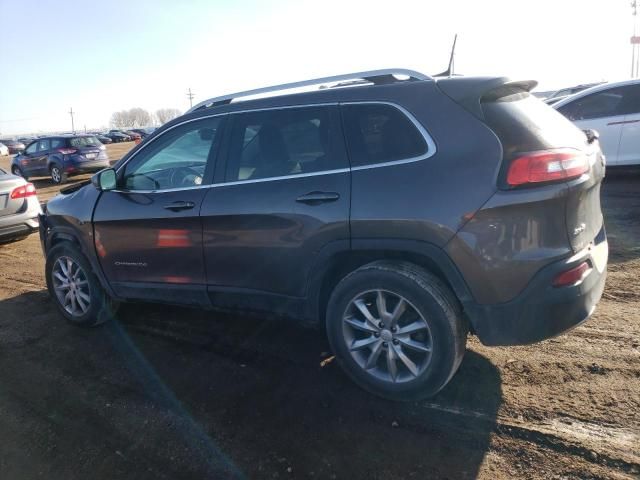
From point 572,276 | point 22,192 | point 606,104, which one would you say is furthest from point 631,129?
point 22,192

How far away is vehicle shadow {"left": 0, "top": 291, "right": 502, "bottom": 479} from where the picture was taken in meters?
2.44

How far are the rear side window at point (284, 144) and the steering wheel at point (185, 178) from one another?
0.31 metres

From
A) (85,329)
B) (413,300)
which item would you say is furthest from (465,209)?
(85,329)

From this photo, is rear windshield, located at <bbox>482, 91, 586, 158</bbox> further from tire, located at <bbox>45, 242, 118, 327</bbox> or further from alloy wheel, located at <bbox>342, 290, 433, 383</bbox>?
tire, located at <bbox>45, 242, 118, 327</bbox>

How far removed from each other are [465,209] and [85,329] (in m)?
3.56

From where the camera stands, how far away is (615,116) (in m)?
7.94

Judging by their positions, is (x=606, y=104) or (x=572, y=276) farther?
(x=606, y=104)

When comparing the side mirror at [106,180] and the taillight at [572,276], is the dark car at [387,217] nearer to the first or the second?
the taillight at [572,276]

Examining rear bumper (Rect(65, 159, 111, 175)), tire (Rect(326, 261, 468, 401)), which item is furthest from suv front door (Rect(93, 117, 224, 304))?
rear bumper (Rect(65, 159, 111, 175))

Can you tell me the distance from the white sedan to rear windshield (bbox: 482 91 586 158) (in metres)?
6.32

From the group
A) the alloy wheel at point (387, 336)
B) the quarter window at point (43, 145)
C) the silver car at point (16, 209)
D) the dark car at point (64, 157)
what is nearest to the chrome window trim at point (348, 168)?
the alloy wheel at point (387, 336)

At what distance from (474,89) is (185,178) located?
214 centimetres

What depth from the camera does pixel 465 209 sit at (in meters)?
2.43

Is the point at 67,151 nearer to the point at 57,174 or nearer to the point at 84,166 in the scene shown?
the point at 84,166
